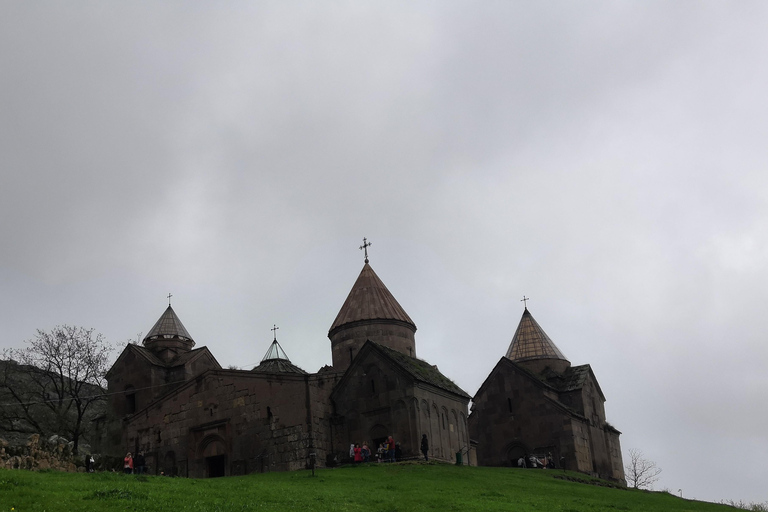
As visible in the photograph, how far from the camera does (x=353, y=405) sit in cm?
2733

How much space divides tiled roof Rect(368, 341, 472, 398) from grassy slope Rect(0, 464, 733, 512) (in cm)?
380

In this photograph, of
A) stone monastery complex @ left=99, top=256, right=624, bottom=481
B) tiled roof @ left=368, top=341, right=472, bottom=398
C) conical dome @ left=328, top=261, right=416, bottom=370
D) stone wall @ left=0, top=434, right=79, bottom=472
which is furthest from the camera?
conical dome @ left=328, top=261, right=416, bottom=370

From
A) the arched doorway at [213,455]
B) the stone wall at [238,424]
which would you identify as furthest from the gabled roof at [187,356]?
the arched doorway at [213,455]

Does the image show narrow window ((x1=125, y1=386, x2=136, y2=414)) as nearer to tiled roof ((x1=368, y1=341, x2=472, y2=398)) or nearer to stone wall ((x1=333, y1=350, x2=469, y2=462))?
stone wall ((x1=333, y1=350, x2=469, y2=462))

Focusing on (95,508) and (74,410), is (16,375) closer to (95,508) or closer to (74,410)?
(74,410)

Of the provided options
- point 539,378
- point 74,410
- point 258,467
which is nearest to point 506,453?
point 539,378

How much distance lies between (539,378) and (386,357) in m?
9.40

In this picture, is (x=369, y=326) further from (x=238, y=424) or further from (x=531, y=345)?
(x=531, y=345)

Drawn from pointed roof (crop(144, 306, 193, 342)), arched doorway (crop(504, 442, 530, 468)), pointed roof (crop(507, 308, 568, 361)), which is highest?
→ pointed roof (crop(144, 306, 193, 342))

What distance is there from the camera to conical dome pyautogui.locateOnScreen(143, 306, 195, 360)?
35.5 meters

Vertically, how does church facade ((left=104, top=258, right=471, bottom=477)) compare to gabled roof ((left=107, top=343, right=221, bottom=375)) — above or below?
below

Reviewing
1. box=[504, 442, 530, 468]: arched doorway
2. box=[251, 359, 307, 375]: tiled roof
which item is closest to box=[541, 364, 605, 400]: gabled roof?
box=[504, 442, 530, 468]: arched doorway

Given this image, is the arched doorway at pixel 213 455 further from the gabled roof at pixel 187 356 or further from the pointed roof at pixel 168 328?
the pointed roof at pixel 168 328

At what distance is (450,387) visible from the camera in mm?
28422
